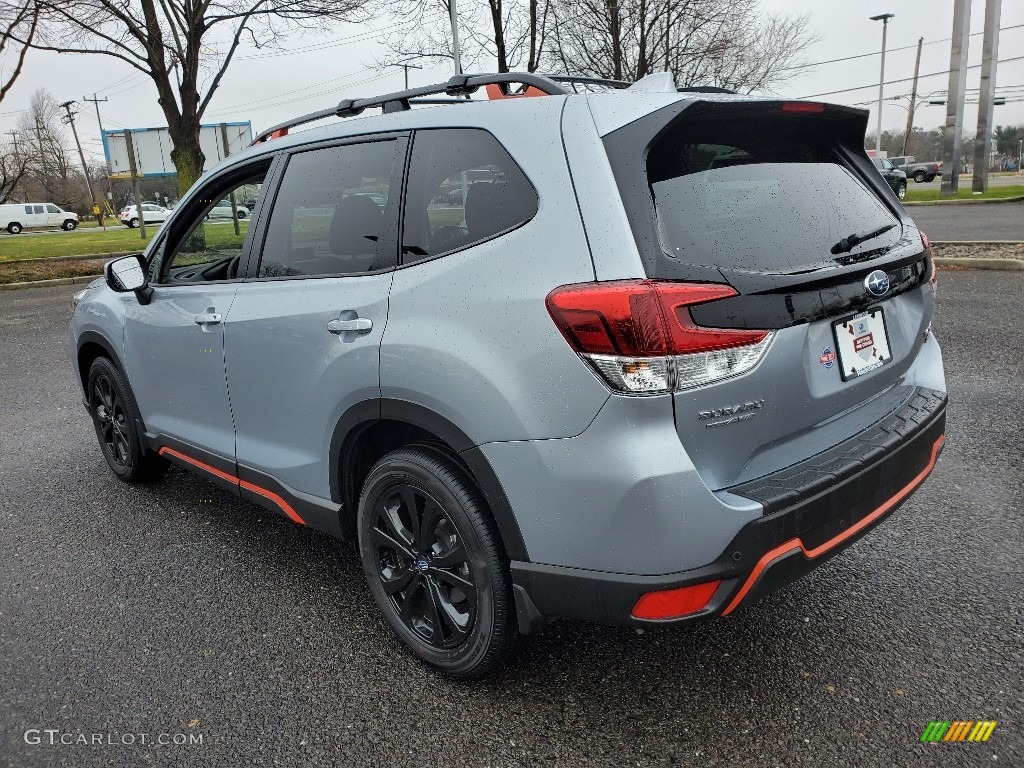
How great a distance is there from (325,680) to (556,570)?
0.98 m

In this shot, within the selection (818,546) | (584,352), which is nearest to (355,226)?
(584,352)

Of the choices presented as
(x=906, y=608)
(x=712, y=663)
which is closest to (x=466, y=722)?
(x=712, y=663)

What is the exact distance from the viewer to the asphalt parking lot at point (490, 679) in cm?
219

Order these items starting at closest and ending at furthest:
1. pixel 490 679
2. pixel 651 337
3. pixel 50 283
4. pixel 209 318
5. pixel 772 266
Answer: pixel 651 337
pixel 772 266
pixel 490 679
pixel 209 318
pixel 50 283

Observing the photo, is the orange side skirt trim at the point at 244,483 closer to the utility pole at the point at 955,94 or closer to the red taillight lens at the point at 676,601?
the red taillight lens at the point at 676,601

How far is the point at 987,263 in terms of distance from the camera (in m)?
10.1

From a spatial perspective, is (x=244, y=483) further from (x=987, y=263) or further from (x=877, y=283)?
(x=987, y=263)

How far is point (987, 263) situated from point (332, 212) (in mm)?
10096

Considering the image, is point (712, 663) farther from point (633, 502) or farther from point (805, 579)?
point (633, 502)

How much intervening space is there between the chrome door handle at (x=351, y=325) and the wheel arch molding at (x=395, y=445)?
0.23 m

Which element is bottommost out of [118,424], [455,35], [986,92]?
[118,424]

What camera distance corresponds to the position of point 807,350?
82.2 inches

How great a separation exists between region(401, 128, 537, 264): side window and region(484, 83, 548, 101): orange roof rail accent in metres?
0.19

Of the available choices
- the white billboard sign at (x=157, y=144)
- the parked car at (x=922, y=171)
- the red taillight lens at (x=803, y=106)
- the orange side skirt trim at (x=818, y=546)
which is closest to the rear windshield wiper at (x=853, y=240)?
the red taillight lens at (x=803, y=106)
